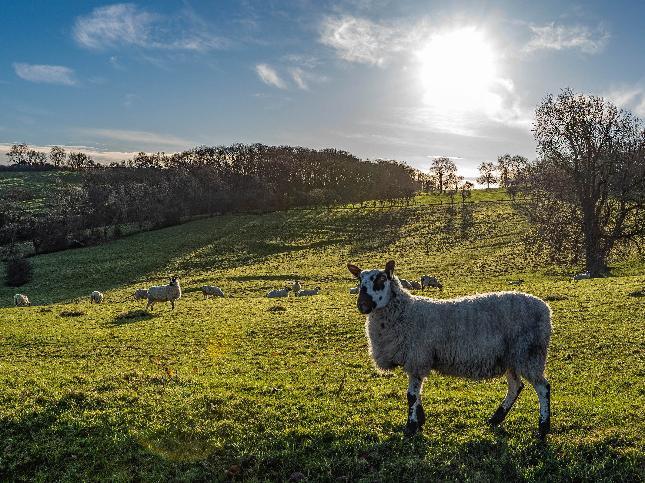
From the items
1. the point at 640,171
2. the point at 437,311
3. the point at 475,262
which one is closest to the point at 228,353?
the point at 437,311

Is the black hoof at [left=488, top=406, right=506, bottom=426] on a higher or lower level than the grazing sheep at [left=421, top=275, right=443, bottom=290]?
higher

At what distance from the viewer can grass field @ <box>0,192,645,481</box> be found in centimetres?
934

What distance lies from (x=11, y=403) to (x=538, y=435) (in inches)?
543

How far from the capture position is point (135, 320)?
28641 mm

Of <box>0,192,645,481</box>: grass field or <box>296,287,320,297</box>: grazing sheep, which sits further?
<box>296,287,320,297</box>: grazing sheep

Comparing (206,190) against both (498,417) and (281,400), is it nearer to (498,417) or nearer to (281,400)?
(281,400)

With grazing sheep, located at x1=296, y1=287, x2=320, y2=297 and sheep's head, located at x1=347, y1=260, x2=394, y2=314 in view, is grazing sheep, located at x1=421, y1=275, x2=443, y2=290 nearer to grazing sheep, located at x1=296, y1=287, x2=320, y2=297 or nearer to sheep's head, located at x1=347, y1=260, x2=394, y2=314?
grazing sheep, located at x1=296, y1=287, x2=320, y2=297

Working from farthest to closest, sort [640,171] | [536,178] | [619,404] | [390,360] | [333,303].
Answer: [536,178], [640,171], [333,303], [619,404], [390,360]

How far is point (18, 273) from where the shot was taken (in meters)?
65.4

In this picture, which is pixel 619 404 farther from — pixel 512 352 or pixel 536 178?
pixel 536 178

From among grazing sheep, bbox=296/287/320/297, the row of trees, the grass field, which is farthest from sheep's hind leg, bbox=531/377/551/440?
the row of trees

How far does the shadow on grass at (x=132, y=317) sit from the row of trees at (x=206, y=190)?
7271 centimetres

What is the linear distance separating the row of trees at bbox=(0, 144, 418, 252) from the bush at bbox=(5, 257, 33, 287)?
Result: 2481 cm

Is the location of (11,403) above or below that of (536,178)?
below
